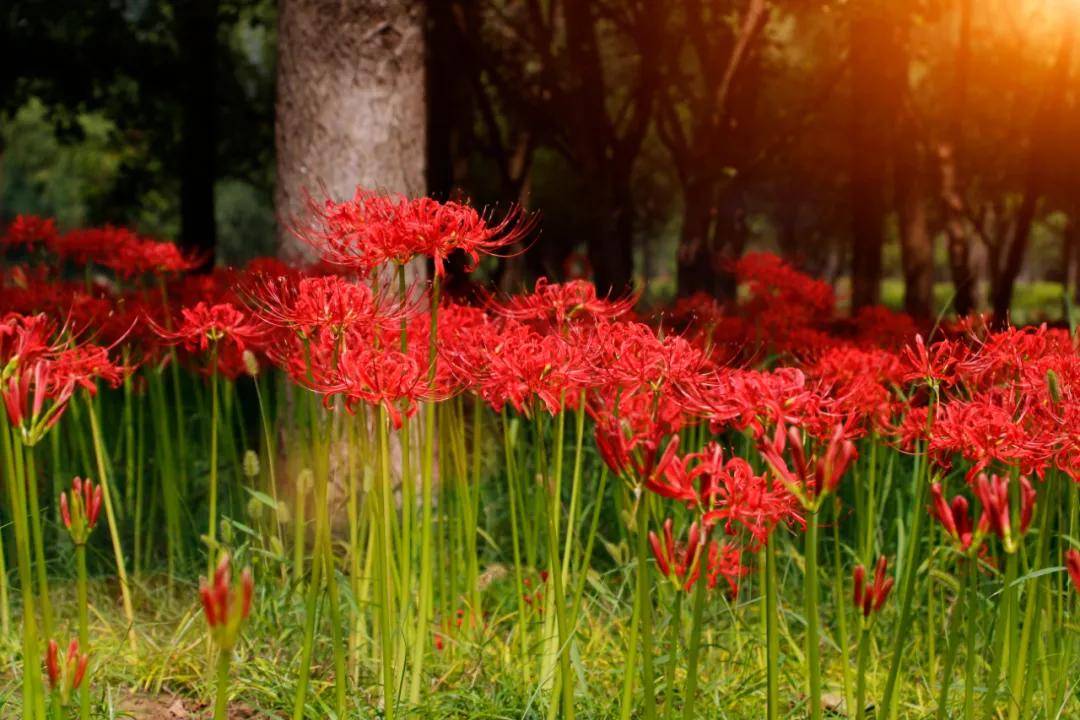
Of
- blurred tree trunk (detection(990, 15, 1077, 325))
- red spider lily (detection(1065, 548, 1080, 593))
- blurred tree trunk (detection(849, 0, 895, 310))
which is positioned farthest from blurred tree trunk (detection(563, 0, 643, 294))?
red spider lily (detection(1065, 548, 1080, 593))

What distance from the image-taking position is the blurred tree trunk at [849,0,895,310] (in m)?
9.56

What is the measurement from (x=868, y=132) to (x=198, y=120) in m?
7.35

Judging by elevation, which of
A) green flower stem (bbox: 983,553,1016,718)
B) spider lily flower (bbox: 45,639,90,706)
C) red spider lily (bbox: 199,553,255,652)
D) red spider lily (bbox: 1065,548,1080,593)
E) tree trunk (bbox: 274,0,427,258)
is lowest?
green flower stem (bbox: 983,553,1016,718)

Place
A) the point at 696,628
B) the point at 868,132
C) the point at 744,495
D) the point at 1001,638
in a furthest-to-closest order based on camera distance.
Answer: the point at 868,132 < the point at 1001,638 < the point at 744,495 < the point at 696,628

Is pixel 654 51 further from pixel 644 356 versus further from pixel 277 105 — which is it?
pixel 644 356

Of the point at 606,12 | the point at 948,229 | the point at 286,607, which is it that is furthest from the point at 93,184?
the point at 286,607

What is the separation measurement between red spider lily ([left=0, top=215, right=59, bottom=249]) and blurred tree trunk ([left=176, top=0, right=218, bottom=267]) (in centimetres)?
749

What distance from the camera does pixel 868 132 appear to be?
9773 mm

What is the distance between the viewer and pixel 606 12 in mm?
12281

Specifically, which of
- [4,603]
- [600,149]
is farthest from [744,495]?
[600,149]

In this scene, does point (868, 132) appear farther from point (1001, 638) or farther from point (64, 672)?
point (64, 672)

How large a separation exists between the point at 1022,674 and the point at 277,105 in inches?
160

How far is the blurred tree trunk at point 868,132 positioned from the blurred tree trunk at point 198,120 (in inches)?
269

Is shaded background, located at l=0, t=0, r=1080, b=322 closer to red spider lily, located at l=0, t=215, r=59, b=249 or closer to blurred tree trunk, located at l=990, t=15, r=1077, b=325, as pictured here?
blurred tree trunk, located at l=990, t=15, r=1077, b=325
